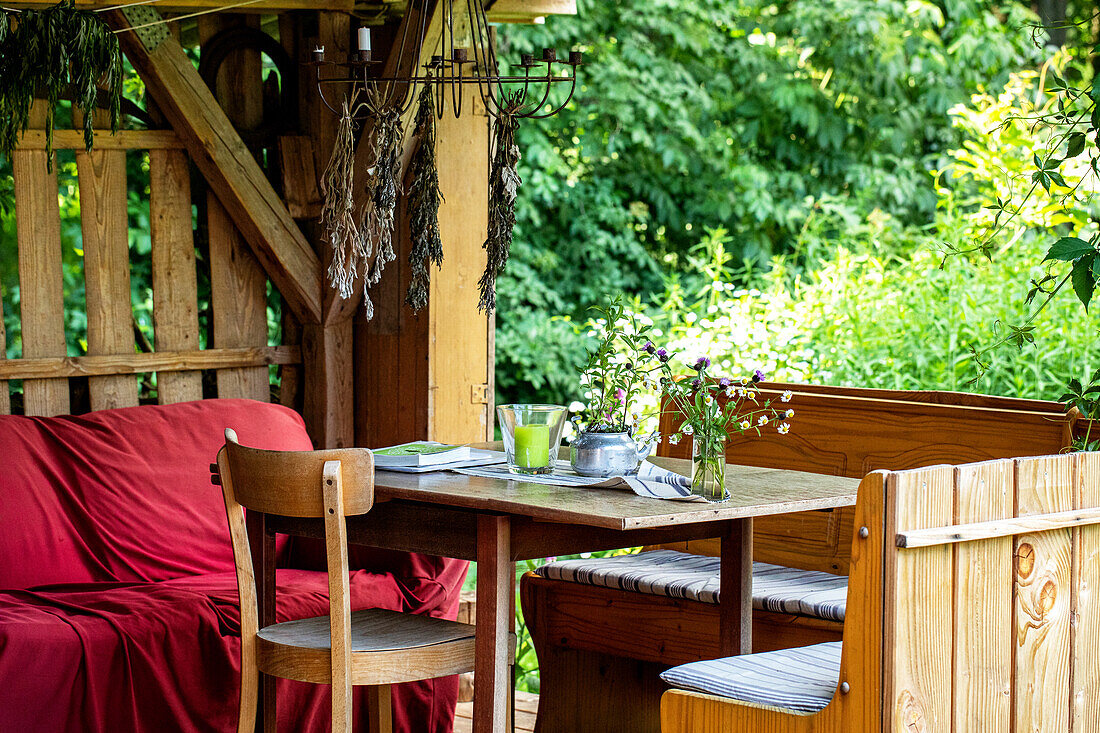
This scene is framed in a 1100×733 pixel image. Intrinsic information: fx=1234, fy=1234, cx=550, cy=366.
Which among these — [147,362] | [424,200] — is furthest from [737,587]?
[147,362]

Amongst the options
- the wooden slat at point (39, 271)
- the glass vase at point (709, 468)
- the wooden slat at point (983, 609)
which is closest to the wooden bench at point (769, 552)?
the glass vase at point (709, 468)

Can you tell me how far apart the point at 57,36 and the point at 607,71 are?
15.6ft

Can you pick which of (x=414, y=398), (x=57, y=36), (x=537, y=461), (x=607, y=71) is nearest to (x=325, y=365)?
(x=414, y=398)

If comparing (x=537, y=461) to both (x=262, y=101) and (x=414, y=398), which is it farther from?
(x=262, y=101)

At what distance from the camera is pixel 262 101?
4523 mm

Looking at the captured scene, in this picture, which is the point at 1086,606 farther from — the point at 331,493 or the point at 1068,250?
the point at 331,493

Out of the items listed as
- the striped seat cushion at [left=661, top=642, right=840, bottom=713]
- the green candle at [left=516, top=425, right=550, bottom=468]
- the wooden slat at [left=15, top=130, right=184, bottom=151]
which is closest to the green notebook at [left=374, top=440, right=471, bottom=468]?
the green candle at [left=516, top=425, right=550, bottom=468]

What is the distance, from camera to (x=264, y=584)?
296 cm

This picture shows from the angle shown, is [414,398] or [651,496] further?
[414,398]

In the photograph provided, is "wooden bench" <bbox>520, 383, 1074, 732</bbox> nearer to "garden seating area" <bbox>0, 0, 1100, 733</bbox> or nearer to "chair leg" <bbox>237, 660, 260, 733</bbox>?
"garden seating area" <bbox>0, 0, 1100, 733</bbox>

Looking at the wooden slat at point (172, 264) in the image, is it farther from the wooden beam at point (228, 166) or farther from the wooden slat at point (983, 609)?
the wooden slat at point (983, 609)

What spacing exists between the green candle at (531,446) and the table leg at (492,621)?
37 cm

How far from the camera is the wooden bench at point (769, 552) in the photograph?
3.28 meters

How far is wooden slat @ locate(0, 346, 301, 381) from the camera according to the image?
12.8 feet
